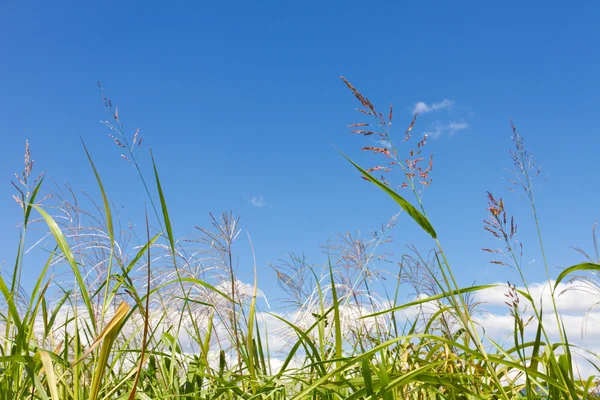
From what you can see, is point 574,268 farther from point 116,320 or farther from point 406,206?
point 116,320

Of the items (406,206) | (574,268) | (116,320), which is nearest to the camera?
(116,320)

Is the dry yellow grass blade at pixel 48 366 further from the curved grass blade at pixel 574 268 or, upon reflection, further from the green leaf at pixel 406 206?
the curved grass blade at pixel 574 268

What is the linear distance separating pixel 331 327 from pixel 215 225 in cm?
74

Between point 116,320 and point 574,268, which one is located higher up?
point 574,268

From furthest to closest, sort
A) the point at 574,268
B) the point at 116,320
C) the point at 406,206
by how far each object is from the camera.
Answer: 1. the point at 574,268
2. the point at 406,206
3. the point at 116,320

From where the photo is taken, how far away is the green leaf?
158cm

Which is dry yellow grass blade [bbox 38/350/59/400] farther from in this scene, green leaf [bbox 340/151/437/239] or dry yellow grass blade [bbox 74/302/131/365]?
green leaf [bbox 340/151/437/239]

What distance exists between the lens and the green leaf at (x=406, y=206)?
158 centimetres

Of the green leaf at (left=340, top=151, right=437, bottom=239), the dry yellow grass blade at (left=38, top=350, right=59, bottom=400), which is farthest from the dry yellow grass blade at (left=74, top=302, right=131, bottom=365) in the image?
the green leaf at (left=340, top=151, right=437, bottom=239)

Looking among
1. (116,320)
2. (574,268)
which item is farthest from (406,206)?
(116,320)

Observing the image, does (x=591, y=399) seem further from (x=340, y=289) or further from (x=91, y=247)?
(x=91, y=247)

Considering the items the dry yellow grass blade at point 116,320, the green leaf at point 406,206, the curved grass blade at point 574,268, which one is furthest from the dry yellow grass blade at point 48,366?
the curved grass blade at point 574,268

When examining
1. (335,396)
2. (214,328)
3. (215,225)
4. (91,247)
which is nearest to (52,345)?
(91,247)

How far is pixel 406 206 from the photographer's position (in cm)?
160
